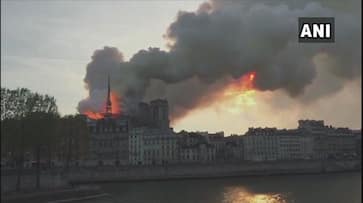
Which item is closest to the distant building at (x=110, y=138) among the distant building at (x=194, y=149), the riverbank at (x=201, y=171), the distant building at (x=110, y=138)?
the distant building at (x=110, y=138)

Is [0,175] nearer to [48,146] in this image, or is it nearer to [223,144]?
[48,146]

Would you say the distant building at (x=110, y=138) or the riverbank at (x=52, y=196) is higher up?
the distant building at (x=110, y=138)

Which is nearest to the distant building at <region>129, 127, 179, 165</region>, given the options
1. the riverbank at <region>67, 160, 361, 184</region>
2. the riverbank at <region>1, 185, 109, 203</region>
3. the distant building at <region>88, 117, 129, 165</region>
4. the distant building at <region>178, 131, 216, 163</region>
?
the distant building at <region>88, 117, 129, 165</region>

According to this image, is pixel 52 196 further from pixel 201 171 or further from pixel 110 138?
pixel 110 138

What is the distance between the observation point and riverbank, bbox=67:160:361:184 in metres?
72.6

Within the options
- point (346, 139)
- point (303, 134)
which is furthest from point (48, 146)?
point (346, 139)

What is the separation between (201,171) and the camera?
84.1m

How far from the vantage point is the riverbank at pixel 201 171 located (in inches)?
2859

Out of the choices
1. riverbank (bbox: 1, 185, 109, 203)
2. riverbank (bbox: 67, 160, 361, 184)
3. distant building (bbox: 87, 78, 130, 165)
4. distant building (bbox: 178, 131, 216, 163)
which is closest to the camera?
riverbank (bbox: 1, 185, 109, 203)

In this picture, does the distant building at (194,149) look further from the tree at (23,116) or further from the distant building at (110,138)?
the tree at (23,116)

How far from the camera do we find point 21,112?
1593 inches

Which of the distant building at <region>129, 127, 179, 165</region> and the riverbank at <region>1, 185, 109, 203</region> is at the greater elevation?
the distant building at <region>129, 127, 179, 165</region>

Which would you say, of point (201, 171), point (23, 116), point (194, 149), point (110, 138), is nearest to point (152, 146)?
point (110, 138)

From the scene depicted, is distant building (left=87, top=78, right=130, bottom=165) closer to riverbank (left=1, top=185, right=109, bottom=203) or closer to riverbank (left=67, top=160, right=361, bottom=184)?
riverbank (left=67, top=160, right=361, bottom=184)
